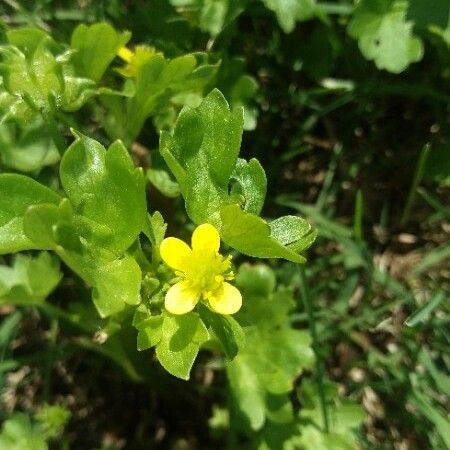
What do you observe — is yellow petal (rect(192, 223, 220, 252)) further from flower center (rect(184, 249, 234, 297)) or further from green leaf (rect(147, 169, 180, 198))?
green leaf (rect(147, 169, 180, 198))

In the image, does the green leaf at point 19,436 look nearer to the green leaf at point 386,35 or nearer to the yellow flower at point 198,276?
the yellow flower at point 198,276

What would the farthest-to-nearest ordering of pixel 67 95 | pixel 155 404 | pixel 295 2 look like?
1. pixel 155 404
2. pixel 295 2
3. pixel 67 95

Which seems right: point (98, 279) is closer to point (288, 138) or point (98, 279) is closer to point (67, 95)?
point (67, 95)

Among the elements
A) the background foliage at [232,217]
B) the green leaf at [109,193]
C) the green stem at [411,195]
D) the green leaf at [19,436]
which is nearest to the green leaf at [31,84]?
the background foliage at [232,217]

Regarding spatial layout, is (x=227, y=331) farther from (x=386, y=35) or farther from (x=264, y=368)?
(x=386, y=35)

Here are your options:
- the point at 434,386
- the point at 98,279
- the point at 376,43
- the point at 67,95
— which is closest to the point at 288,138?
the point at 376,43

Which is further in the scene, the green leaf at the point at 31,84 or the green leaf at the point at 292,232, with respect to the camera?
the green leaf at the point at 31,84

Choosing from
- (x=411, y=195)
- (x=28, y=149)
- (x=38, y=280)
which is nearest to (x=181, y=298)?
(x=38, y=280)

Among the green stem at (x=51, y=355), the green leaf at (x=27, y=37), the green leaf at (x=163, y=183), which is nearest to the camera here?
the green leaf at (x=27, y=37)
